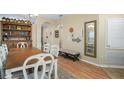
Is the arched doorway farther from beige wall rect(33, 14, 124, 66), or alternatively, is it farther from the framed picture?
the framed picture

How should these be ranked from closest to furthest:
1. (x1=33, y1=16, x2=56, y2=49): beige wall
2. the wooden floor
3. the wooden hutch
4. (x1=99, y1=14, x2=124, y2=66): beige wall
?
1. the wooden floor
2. the wooden hutch
3. (x1=99, y1=14, x2=124, y2=66): beige wall
4. (x1=33, y1=16, x2=56, y2=49): beige wall

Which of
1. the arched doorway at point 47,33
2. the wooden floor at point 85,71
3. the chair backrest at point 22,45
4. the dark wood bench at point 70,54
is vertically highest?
the arched doorway at point 47,33

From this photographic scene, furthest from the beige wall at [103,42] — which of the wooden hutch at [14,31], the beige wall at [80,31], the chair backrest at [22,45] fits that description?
the chair backrest at [22,45]

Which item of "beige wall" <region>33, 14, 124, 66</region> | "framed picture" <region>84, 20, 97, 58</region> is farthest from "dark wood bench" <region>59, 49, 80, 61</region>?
"framed picture" <region>84, 20, 97, 58</region>

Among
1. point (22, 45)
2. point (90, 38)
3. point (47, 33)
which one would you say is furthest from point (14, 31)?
point (90, 38)

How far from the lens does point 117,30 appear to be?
119 inches

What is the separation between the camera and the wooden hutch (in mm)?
2959

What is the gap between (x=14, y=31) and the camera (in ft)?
10.2

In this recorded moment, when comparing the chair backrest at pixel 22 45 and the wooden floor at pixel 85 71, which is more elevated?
the chair backrest at pixel 22 45

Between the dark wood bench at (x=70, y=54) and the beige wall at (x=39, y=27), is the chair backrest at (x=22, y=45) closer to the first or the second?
the beige wall at (x=39, y=27)

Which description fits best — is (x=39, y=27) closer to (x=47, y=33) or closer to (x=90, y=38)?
(x=47, y=33)

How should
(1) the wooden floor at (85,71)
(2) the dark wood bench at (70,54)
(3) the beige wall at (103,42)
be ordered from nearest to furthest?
(1) the wooden floor at (85,71)
(3) the beige wall at (103,42)
(2) the dark wood bench at (70,54)

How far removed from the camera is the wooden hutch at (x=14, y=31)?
2959mm
